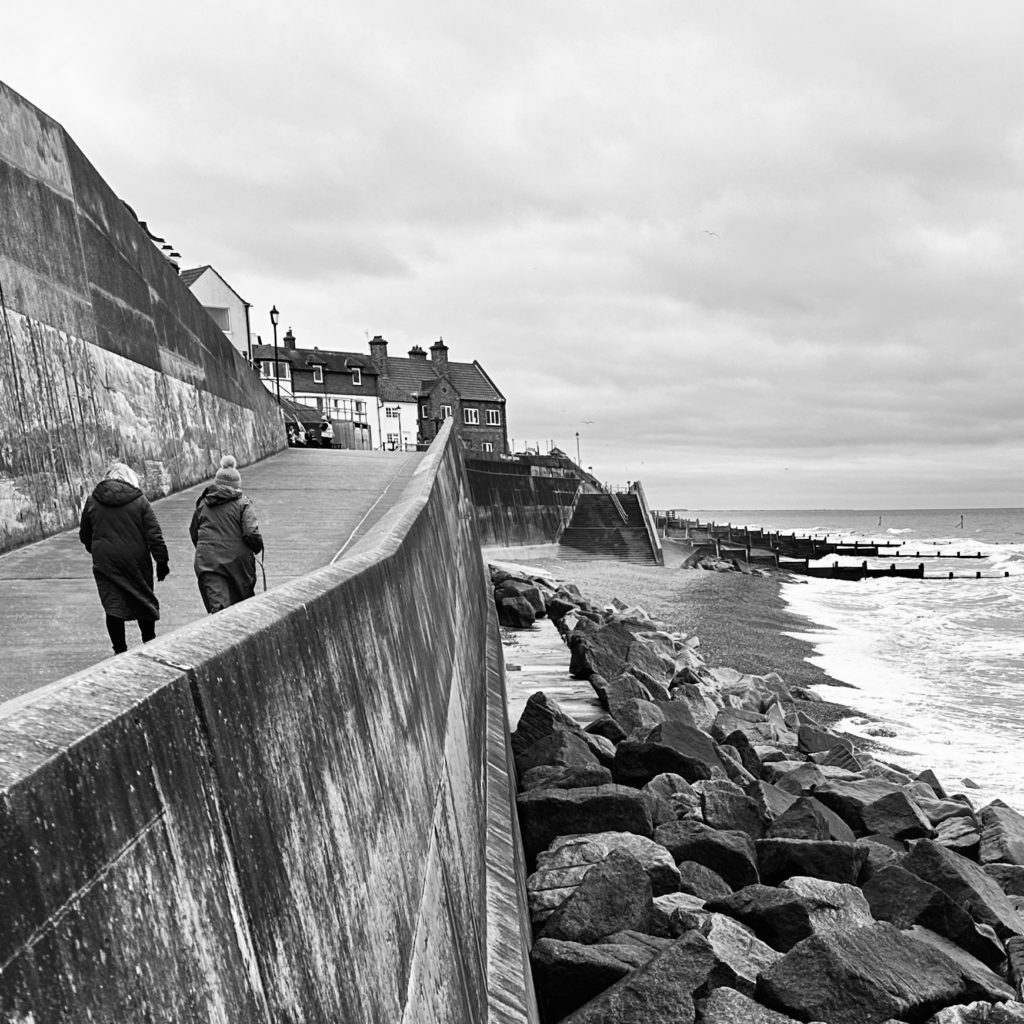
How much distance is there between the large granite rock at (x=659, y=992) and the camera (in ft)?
14.2

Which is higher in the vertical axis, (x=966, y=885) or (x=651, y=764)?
(x=651, y=764)

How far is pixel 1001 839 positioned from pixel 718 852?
3029mm

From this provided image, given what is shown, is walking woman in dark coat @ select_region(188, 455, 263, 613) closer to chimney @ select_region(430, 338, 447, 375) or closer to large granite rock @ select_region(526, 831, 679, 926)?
large granite rock @ select_region(526, 831, 679, 926)

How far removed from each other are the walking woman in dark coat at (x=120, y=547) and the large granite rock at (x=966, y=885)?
16.7 ft

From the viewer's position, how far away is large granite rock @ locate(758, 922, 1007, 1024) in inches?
183

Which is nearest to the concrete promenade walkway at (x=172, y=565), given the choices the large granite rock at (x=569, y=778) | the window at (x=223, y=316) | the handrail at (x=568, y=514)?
the large granite rock at (x=569, y=778)

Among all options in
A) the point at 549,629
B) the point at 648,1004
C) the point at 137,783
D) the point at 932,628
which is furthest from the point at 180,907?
the point at 932,628

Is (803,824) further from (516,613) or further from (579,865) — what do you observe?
(516,613)

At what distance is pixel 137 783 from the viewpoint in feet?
4.29

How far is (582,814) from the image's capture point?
6.75 m

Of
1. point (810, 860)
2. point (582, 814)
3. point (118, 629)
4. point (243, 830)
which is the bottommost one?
point (810, 860)

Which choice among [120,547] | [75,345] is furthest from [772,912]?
[75,345]

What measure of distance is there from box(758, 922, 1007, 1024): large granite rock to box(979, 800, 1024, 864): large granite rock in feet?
10.6

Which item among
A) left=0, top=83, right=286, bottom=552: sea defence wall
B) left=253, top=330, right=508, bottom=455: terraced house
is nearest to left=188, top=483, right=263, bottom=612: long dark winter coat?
left=0, top=83, right=286, bottom=552: sea defence wall
